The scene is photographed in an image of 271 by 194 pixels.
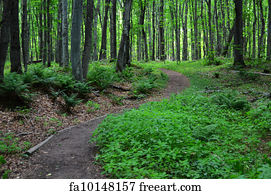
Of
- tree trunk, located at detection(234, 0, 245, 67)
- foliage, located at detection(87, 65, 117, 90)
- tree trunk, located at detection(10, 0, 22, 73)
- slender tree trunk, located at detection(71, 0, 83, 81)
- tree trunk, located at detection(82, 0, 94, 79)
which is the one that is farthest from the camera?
tree trunk, located at detection(234, 0, 245, 67)

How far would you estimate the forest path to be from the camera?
170 inches

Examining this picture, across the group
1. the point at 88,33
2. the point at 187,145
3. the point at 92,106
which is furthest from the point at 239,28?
the point at 187,145

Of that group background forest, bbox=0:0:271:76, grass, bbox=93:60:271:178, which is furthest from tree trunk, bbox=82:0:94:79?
grass, bbox=93:60:271:178

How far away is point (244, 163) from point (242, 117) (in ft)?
11.7

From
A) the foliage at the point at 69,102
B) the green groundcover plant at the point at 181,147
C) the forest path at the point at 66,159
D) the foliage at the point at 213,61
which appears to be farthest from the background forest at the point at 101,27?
the green groundcover plant at the point at 181,147

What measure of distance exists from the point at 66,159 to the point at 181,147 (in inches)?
108

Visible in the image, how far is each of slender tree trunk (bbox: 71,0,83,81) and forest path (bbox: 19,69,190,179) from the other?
481 cm

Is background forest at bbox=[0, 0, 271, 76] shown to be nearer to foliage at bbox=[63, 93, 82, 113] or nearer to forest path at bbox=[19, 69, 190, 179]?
foliage at bbox=[63, 93, 82, 113]

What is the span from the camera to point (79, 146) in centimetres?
574

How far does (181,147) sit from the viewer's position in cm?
494

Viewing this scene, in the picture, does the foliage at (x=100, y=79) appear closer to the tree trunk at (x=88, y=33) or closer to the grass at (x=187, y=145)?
the tree trunk at (x=88, y=33)

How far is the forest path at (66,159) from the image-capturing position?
4.31m

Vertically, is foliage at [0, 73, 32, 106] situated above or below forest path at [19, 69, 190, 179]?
above

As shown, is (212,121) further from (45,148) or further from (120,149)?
(45,148)
